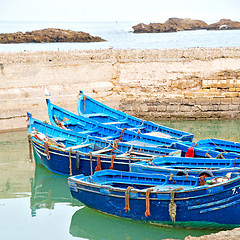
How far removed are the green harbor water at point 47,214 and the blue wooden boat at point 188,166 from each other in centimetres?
146

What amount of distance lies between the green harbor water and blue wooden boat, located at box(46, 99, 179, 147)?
1808 millimetres

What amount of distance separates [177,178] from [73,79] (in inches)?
460

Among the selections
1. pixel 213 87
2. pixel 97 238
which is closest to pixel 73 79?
pixel 213 87

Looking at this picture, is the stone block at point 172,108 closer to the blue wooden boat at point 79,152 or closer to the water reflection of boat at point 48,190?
the blue wooden boat at point 79,152

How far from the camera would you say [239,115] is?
20.7 meters

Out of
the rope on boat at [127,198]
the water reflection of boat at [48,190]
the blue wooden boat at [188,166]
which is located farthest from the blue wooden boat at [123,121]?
the rope on boat at [127,198]

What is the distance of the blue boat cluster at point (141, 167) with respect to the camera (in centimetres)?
978

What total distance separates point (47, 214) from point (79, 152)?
2171 mm

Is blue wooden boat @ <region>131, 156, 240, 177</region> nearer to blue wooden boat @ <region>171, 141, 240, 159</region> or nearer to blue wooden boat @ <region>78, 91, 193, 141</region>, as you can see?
blue wooden boat @ <region>171, 141, 240, 159</region>

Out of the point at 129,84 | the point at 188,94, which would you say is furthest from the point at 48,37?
the point at 188,94

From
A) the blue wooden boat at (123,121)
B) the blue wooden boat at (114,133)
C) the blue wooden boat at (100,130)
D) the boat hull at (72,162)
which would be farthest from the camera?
the blue wooden boat at (123,121)

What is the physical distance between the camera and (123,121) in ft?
54.6

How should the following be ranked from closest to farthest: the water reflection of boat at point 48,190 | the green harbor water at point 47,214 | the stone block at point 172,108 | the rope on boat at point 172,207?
1. the rope on boat at point 172,207
2. the green harbor water at point 47,214
3. the water reflection of boat at point 48,190
4. the stone block at point 172,108

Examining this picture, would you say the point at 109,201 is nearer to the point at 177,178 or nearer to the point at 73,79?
the point at 177,178
